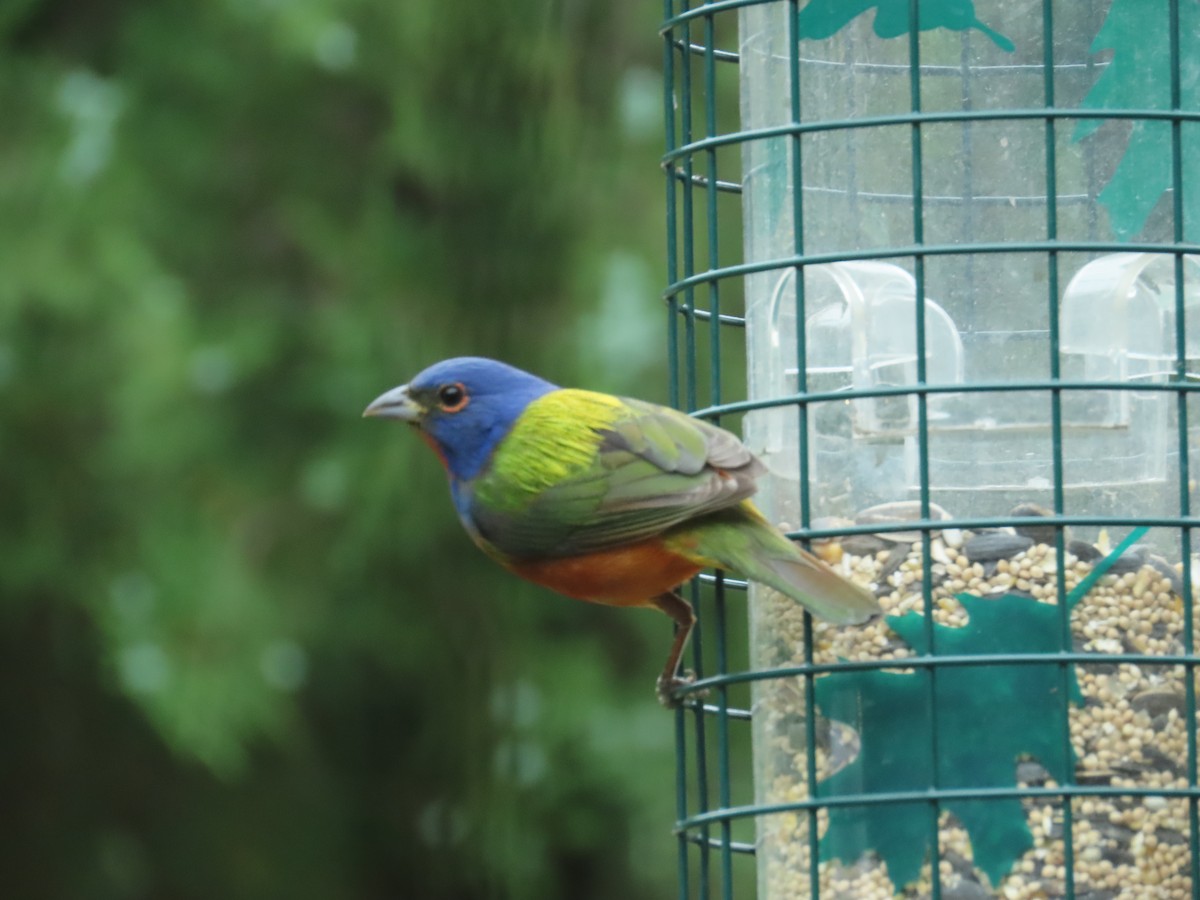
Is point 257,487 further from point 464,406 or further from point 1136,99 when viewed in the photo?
point 1136,99

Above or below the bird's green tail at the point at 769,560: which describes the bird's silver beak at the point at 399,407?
above

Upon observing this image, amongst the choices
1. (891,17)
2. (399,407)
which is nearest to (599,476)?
(399,407)

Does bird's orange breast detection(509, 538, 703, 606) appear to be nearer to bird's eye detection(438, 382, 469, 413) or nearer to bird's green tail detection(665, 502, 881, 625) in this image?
bird's green tail detection(665, 502, 881, 625)

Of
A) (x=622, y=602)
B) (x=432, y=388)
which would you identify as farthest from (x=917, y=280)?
(x=432, y=388)

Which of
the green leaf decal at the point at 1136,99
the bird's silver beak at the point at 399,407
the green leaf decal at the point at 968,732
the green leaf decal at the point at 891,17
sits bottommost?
the green leaf decal at the point at 968,732

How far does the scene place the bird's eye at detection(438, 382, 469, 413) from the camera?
20.7ft

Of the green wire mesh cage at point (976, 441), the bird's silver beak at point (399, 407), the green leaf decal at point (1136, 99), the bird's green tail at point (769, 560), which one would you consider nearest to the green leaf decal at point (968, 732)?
the green wire mesh cage at point (976, 441)

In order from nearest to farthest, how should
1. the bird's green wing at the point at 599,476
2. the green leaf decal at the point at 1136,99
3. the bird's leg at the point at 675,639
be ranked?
the green leaf decal at the point at 1136,99, the bird's green wing at the point at 599,476, the bird's leg at the point at 675,639

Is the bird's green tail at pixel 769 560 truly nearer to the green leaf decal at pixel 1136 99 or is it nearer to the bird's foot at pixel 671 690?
the bird's foot at pixel 671 690

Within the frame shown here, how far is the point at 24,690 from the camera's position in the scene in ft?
36.6

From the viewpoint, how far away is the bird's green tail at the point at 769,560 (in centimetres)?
516

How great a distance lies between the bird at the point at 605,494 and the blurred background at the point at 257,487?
3596 millimetres

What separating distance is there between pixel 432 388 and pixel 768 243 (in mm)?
1171

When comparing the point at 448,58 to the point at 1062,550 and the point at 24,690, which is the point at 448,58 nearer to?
the point at 24,690
